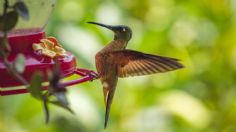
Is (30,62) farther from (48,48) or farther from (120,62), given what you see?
(120,62)

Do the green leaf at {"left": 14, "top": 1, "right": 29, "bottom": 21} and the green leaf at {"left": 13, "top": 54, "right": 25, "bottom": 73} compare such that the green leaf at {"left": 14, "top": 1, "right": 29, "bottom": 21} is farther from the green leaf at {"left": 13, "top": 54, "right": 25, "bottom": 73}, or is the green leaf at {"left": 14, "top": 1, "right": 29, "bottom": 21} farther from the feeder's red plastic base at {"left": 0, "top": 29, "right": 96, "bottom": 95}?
the feeder's red plastic base at {"left": 0, "top": 29, "right": 96, "bottom": 95}

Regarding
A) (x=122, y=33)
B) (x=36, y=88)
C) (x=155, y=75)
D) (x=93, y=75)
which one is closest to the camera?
(x=36, y=88)

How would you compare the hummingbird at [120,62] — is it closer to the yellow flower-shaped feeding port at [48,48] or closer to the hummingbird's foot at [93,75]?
the hummingbird's foot at [93,75]

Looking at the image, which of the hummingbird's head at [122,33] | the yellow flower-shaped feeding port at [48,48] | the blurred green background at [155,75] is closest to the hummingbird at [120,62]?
the hummingbird's head at [122,33]

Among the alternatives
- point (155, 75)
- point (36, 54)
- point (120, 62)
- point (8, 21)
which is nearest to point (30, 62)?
point (36, 54)

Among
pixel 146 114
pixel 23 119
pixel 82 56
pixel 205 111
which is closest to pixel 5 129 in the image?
pixel 23 119

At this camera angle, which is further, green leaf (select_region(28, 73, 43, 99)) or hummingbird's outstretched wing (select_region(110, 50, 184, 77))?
hummingbird's outstretched wing (select_region(110, 50, 184, 77))

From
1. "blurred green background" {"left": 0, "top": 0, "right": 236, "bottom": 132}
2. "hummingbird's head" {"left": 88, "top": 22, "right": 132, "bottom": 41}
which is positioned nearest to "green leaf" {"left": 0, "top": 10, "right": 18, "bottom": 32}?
"hummingbird's head" {"left": 88, "top": 22, "right": 132, "bottom": 41}
